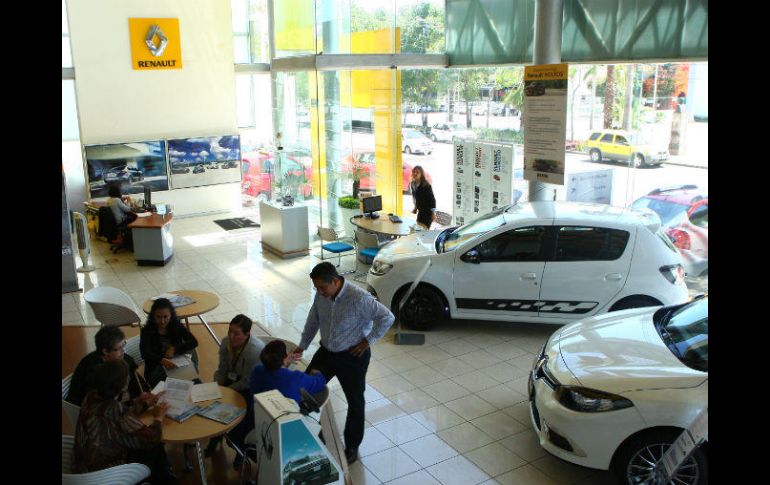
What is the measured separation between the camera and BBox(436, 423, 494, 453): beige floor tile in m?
5.57

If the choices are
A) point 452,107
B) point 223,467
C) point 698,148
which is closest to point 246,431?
point 223,467

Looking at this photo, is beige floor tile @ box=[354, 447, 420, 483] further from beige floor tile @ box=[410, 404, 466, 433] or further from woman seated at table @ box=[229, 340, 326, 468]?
woman seated at table @ box=[229, 340, 326, 468]

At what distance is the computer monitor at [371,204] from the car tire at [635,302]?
4.16 m

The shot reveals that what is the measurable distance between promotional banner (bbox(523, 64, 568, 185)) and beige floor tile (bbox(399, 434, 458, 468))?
4.56 metres

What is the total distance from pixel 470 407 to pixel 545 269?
2063 millimetres

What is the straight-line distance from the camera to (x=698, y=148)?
8852mm

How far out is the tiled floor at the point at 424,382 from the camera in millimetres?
5246

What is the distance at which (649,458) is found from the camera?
4.66 metres

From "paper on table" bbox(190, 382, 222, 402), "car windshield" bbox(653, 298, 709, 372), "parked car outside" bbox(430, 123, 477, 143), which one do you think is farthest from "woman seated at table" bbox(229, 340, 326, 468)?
"parked car outside" bbox(430, 123, 477, 143)

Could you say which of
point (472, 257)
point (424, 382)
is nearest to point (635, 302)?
point (472, 257)

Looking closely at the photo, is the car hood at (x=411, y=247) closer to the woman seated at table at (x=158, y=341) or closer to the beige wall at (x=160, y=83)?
the woman seated at table at (x=158, y=341)

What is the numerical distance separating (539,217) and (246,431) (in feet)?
13.9
